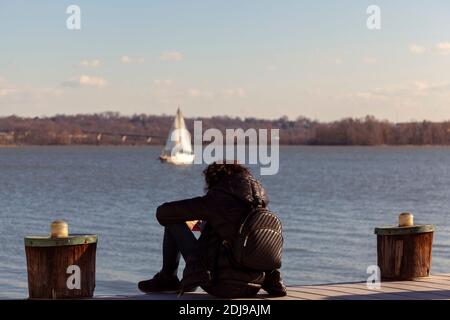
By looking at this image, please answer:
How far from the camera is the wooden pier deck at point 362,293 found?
32.8 feet

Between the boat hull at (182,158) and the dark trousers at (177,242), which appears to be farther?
the boat hull at (182,158)

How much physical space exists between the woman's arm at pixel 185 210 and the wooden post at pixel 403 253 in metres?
2.98

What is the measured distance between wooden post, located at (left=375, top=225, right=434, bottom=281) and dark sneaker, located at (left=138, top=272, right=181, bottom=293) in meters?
2.59

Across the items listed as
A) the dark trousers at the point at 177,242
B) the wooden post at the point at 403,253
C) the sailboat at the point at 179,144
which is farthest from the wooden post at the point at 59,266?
the sailboat at the point at 179,144

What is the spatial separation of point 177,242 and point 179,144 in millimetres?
107911

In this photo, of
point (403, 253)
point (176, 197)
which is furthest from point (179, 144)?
point (403, 253)

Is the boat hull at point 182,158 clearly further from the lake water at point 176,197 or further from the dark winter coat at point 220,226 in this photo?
the dark winter coat at point 220,226

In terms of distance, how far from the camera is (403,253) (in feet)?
37.9

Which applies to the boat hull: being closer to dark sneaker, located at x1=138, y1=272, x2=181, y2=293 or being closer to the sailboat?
the sailboat
